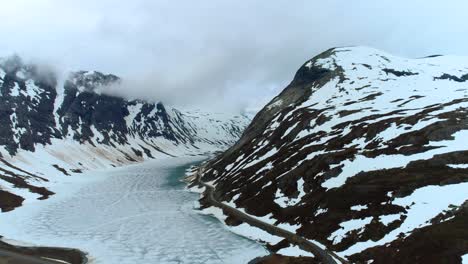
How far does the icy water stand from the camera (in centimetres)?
6125

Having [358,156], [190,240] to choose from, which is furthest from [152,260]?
[358,156]

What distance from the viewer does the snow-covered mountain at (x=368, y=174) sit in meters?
50.2

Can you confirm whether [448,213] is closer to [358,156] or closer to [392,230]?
[392,230]

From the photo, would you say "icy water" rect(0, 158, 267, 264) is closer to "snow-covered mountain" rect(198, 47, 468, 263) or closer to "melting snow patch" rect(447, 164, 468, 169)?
"snow-covered mountain" rect(198, 47, 468, 263)

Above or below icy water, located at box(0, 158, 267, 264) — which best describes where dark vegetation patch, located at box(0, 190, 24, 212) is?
above

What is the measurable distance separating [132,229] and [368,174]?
4133 cm

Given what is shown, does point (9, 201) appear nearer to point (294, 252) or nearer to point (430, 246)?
point (294, 252)

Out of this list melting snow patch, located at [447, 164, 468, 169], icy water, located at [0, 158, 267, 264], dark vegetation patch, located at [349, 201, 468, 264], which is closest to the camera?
dark vegetation patch, located at [349, 201, 468, 264]

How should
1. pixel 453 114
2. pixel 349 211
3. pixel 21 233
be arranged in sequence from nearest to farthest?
pixel 349 211
pixel 21 233
pixel 453 114

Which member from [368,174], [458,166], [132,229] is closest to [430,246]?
[458,166]

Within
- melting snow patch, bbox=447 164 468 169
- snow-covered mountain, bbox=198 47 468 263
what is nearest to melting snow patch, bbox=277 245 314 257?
snow-covered mountain, bbox=198 47 468 263

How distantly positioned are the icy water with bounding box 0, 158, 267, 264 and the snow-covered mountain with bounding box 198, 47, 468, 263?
800cm

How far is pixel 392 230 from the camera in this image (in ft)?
171

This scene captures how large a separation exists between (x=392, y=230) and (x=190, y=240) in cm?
3115
